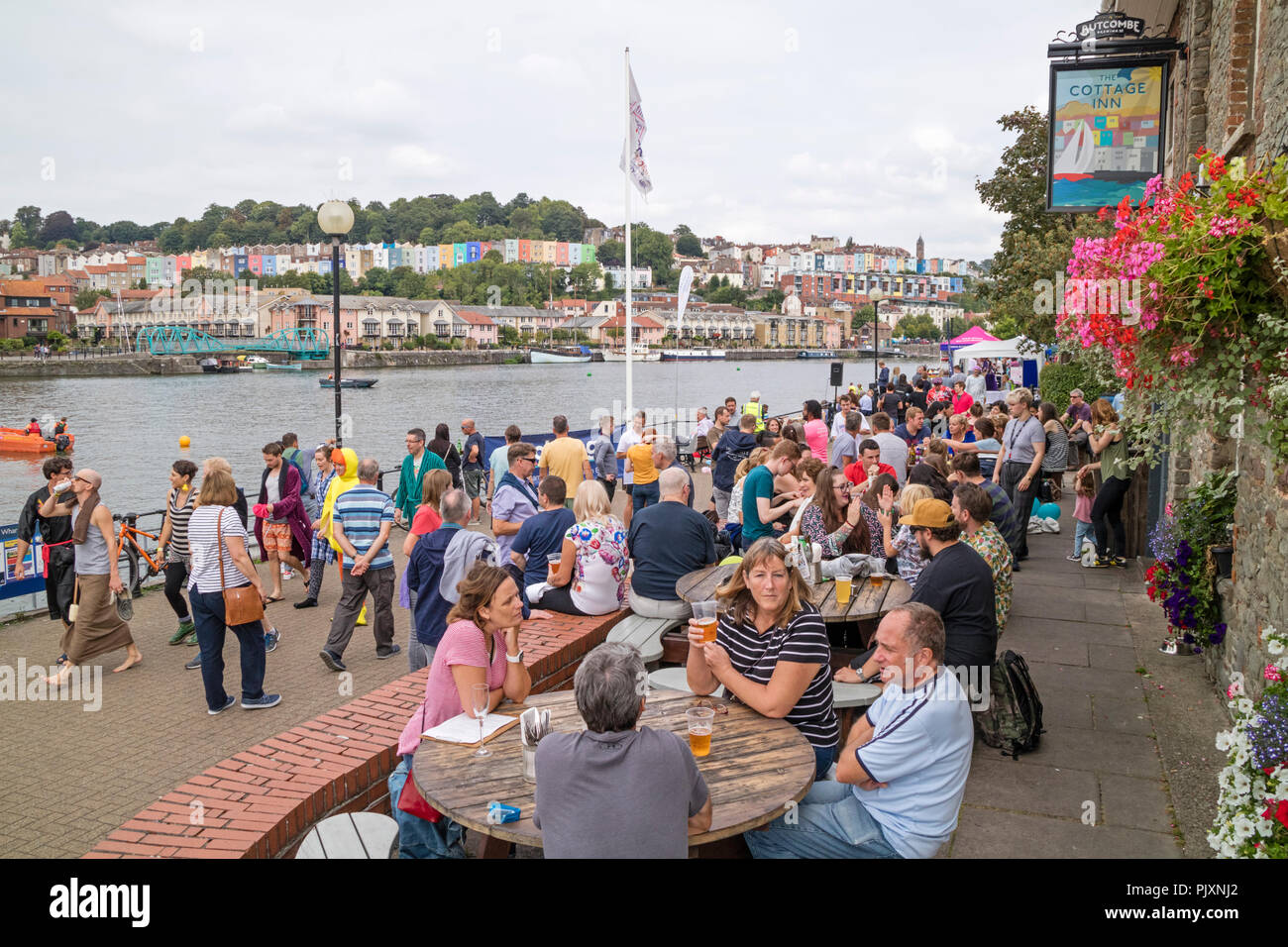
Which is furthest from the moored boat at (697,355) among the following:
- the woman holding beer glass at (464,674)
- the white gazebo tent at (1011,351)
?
the woman holding beer glass at (464,674)

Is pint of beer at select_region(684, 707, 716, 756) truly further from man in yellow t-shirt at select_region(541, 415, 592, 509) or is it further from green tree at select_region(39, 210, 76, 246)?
green tree at select_region(39, 210, 76, 246)

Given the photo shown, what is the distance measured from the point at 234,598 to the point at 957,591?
4.77 meters

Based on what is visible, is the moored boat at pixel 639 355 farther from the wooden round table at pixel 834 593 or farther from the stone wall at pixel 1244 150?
the wooden round table at pixel 834 593

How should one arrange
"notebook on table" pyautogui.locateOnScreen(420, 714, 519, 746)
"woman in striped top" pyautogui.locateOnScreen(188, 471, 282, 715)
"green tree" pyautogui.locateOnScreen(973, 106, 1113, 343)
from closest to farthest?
"notebook on table" pyautogui.locateOnScreen(420, 714, 519, 746)
"woman in striped top" pyautogui.locateOnScreen(188, 471, 282, 715)
"green tree" pyautogui.locateOnScreen(973, 106, 1113, 343)

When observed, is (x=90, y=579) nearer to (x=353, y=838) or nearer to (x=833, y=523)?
(x=353, y=838)

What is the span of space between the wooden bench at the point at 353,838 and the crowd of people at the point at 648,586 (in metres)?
0.37

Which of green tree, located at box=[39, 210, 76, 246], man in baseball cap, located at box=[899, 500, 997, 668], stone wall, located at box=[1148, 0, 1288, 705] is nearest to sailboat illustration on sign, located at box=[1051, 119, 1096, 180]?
stone wall, located at box=[1148, 0, 1288, 705]

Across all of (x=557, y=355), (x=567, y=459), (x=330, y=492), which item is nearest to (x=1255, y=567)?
(x=567, y=459)

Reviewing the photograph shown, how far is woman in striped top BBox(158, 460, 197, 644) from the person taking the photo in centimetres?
802

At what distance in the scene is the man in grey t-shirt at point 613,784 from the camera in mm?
2715

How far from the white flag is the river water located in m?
5.80
